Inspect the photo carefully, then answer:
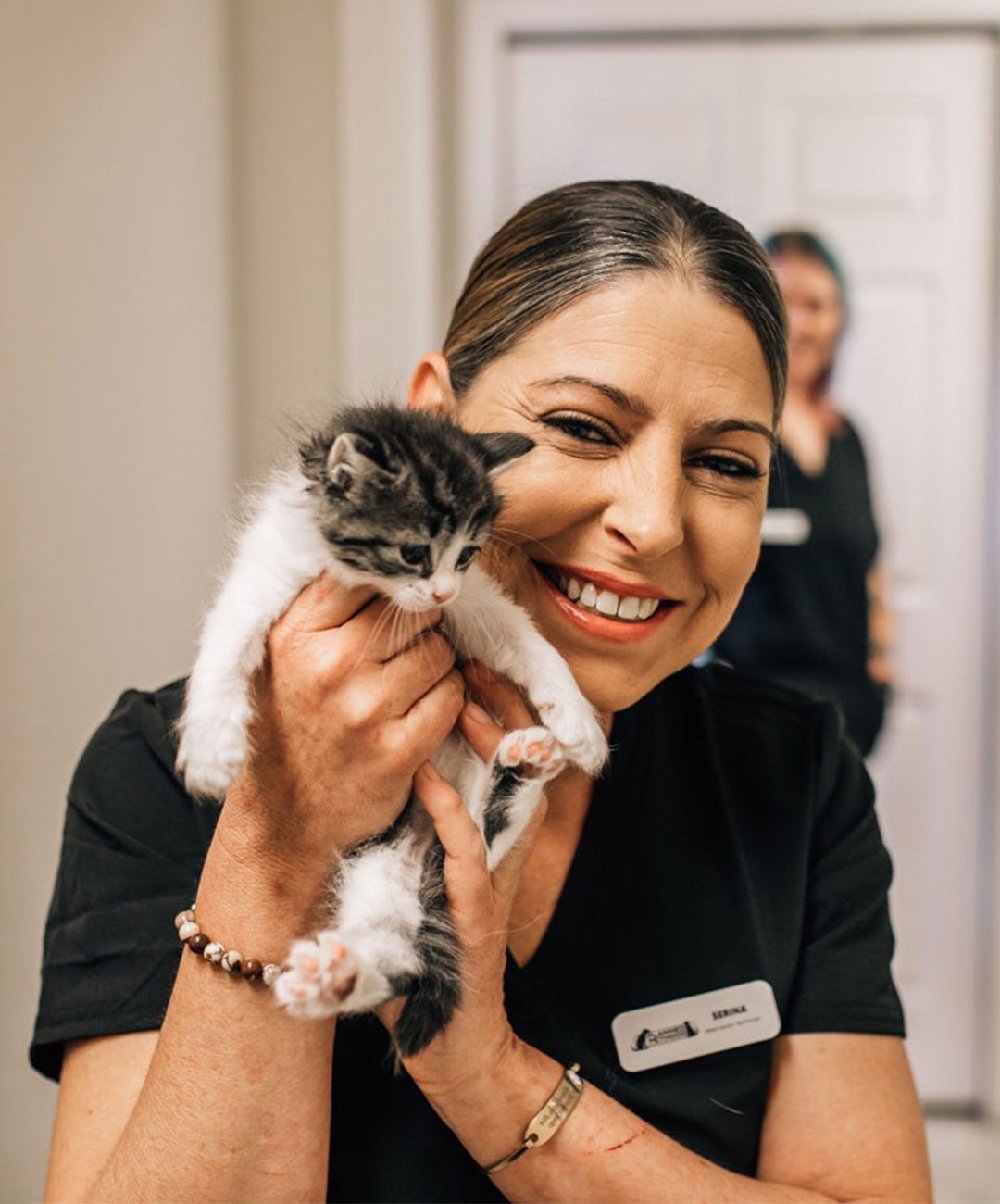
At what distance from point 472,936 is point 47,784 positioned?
141cm

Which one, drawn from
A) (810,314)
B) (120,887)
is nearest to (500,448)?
(120,887)

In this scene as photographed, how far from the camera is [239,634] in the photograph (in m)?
1.08

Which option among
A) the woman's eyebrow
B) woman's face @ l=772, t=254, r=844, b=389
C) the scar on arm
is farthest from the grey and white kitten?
woman's face @ l=772, t=254, r=844, b=389

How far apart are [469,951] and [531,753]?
0.20 metres

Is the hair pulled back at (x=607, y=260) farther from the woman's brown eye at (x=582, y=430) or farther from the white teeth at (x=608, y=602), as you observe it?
the white teeth at (x=608, y=602)

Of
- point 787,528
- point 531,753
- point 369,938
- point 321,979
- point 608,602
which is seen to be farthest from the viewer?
point 787,528

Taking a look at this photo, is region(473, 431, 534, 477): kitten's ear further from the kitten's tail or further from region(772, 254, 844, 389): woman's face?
region(772, 254, 844, 389): woman's face

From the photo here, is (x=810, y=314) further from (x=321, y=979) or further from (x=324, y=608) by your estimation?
(x=321, y=979)

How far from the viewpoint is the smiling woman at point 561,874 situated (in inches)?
40.3

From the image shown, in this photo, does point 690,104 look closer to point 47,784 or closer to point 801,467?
point 801,467

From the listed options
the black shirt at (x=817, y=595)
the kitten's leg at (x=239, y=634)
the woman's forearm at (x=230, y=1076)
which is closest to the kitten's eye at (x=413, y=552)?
the kitten's leg at (x=239, y=634)

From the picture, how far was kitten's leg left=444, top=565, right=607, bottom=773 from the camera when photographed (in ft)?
3.70

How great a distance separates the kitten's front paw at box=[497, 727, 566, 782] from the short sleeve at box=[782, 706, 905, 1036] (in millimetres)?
412

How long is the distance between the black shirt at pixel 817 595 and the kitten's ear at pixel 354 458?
2187 millimetres
